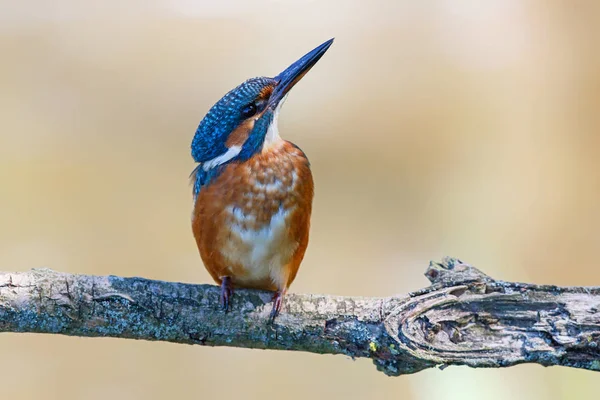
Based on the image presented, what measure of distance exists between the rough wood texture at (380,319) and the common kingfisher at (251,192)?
0.10 metres

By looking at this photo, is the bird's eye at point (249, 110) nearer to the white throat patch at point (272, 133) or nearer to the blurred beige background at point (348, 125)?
Result: the white throat patch at point (272, 133)

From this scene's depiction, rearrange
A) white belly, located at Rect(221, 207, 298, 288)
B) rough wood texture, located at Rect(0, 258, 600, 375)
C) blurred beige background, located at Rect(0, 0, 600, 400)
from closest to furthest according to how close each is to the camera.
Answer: rough wood texture, located at Rect(0, 258, 600, 375) < white belly, located at Rect(221, 207, 298, 288) < blurred beige background, located at Rect(0, 0, 600, 400)

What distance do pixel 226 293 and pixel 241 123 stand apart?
0.37 metres

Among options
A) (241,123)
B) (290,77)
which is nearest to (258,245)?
(241,123)

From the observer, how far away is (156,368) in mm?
2863

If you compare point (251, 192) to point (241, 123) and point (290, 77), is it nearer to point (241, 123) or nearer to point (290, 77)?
point (241, 123)

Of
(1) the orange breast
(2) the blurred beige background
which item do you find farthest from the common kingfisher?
(2) the blurred beige background

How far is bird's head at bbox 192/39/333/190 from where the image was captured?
146 cm

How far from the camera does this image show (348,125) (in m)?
3.59

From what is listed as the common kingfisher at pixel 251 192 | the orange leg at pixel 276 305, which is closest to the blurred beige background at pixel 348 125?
the common kingfisher at pixel 251 192

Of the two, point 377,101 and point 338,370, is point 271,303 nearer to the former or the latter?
point 338,370

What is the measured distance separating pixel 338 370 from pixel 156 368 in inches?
29.7

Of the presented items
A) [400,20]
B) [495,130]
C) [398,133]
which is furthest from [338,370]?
[400,20]

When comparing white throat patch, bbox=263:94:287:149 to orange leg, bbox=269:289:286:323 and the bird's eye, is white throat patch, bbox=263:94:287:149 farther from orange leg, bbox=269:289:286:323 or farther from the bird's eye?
orange leg, bbox=269:289:286:323
